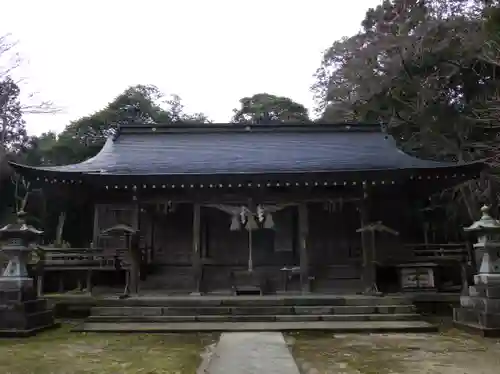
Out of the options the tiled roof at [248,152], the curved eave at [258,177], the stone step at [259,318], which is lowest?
the stone step at [259,318]

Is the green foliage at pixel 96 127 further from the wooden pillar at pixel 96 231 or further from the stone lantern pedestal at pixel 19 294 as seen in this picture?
the stone lantern pedestal at pixel 19 294

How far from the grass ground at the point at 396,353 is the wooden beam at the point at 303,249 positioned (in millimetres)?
3550

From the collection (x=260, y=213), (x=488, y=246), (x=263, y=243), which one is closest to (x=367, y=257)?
(x=260, y=213)

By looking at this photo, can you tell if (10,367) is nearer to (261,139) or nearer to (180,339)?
(180,339)

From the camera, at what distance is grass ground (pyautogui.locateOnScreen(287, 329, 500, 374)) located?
6703 mm

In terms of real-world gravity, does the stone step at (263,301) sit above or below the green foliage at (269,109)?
below

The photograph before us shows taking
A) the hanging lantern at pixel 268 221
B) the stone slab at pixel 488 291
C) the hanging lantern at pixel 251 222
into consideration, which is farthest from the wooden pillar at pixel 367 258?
the stone slab at pixel 488 291

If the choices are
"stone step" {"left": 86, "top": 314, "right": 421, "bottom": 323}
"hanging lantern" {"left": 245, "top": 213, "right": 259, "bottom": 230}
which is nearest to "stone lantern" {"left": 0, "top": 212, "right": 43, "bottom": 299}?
"stone step" {"left": 86, "top": 314, "right": 421, "bottom": 323}

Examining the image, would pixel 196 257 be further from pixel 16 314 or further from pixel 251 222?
pixel 16 314

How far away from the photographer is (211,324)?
35.4ft

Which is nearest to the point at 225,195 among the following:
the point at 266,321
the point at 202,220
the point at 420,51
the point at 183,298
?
the point at 202,220

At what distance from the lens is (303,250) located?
13.4m

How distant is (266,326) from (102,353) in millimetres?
3682

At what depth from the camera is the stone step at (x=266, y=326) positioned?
10078mm
